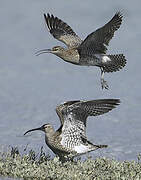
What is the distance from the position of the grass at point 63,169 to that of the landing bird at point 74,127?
1.84 ft

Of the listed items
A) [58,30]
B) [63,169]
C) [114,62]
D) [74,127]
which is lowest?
[63,169]

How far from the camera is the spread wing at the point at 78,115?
1132cm

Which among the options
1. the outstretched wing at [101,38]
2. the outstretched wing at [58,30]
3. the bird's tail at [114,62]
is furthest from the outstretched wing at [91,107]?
the outstretched wing at [58,30]

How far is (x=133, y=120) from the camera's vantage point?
16844mm

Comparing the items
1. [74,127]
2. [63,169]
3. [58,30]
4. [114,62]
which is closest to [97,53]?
[114,62]

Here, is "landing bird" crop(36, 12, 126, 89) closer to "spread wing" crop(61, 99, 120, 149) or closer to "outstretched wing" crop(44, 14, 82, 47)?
"outstretched wing" crop(44, 14, 82, 47)

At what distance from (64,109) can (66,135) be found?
2.12 ft

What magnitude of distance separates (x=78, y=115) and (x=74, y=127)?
0.24 m

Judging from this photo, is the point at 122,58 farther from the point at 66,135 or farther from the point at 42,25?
the point at 42,25

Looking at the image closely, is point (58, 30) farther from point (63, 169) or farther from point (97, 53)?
point (63, 169)

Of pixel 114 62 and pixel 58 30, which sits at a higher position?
pixel 58 30

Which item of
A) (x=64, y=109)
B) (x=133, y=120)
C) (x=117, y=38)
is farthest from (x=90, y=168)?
(x=117, y=38)

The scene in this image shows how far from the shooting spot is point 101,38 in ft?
45.2

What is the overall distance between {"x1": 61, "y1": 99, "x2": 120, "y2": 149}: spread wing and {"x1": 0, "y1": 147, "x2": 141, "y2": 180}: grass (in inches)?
22.8
